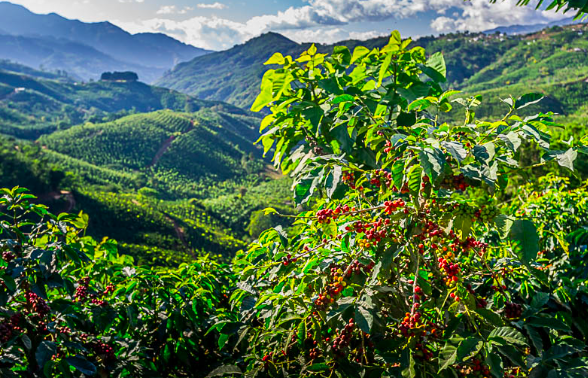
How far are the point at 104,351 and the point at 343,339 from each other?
1.39 m

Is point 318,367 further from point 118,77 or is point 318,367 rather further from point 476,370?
point 118,77

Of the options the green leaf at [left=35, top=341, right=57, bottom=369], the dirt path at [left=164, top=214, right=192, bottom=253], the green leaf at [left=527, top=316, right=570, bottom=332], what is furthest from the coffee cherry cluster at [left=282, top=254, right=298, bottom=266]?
the dirt path at [left=164, top=214, right=192, bottom=253]

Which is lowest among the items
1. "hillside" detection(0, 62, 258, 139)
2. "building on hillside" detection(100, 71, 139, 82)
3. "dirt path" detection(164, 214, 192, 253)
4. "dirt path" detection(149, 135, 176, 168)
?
"dirt path" detection(164, 214, 192, 253)

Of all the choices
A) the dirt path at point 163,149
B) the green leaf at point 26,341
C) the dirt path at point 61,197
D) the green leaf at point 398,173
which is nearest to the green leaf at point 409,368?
the green leaf at point 398,173

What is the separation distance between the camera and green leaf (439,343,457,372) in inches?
46.6

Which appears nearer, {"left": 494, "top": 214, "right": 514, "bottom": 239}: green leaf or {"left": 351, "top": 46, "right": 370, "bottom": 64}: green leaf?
{"left": 494, "top": 214, "right": 514, "bottom": 239}: green leaf

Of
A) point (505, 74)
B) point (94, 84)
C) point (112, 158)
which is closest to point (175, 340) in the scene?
point (112, 158)

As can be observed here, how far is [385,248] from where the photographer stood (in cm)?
144

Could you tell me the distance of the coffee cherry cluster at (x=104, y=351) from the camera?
203 cm

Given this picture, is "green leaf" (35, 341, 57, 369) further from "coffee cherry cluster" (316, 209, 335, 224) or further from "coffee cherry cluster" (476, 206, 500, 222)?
"coffee cherry cluster" (476, 206, 500, 222)

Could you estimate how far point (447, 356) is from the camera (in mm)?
1224

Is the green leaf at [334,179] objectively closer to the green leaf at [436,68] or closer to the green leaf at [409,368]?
→ the green leaf at [409,368]

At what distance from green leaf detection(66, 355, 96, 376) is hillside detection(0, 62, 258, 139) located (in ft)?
309

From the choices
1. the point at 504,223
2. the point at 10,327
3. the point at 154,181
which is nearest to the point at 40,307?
the point at 10,327
